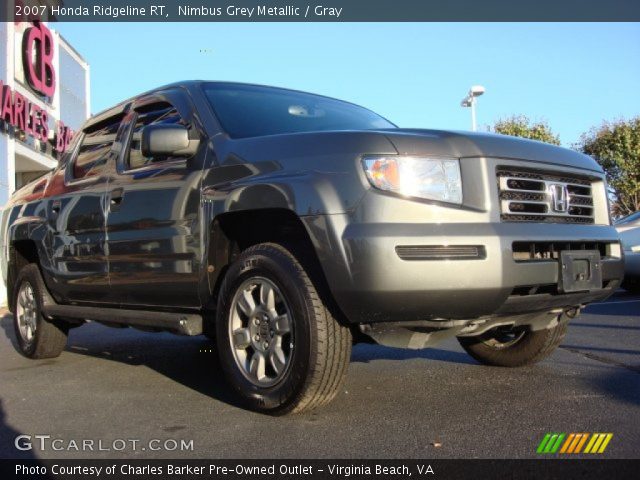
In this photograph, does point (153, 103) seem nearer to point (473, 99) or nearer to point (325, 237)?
point (325, 237)

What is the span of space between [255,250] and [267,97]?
4.68 ft

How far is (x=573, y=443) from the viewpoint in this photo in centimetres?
282

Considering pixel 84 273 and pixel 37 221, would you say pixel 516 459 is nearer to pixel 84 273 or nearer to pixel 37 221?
pixel 84 273

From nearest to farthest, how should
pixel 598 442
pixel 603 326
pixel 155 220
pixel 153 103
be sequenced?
pixel 598 442
pixel 155 220
pixel 153 103
pixel 603 326

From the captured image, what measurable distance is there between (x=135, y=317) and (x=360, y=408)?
1626 mm

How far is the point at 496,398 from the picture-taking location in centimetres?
371

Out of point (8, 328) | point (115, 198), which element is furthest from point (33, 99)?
point (115, 198)

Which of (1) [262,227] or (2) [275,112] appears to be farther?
(2) [275,112]

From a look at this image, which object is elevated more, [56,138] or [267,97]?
[56,138]

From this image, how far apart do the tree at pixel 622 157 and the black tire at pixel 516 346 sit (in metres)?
26.4

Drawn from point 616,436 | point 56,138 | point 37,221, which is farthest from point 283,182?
point 56,138

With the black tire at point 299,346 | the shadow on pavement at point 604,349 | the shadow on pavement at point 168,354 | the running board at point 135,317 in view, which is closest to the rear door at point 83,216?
the running board at point 135,317

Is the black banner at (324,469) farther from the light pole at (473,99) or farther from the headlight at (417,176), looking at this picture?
the light pole at (473,99)

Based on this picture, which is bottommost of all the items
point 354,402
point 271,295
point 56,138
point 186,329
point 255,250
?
point 354,402
